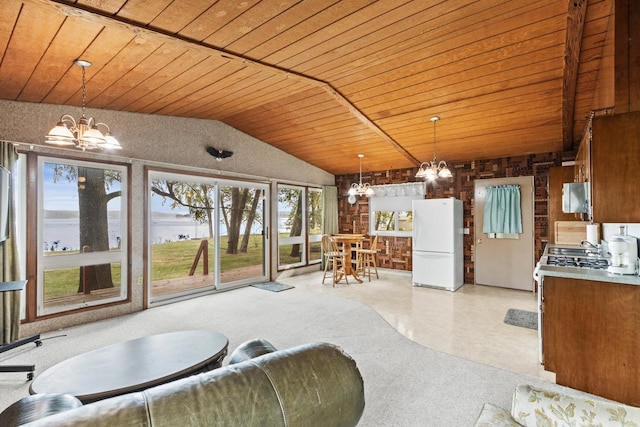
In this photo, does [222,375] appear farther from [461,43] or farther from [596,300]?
[461,43]

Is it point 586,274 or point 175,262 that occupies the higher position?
point 586,274

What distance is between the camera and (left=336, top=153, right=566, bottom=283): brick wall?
5266 mm

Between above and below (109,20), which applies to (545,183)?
below

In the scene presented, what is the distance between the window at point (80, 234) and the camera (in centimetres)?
361

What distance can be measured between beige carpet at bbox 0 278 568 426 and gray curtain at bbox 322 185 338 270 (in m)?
2.48

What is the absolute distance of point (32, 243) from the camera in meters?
3.45

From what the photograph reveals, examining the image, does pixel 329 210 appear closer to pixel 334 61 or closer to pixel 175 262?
pixel 175 262

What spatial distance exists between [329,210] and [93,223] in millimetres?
4671

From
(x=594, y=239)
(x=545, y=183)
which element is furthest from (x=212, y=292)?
(x=545, y=183)

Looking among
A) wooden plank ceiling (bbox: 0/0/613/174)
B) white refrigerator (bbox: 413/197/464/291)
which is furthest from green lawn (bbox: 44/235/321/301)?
white refrigerator (bbox: 413/197/464/291)

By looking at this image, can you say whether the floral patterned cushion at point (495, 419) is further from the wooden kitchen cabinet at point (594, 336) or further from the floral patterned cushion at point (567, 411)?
the wooden kitchen cabinet at point (594, 336)

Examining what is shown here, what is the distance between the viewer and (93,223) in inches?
157

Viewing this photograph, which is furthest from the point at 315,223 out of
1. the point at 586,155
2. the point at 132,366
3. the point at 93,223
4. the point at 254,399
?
the point at 254,399

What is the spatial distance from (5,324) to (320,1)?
4187 millimetres
